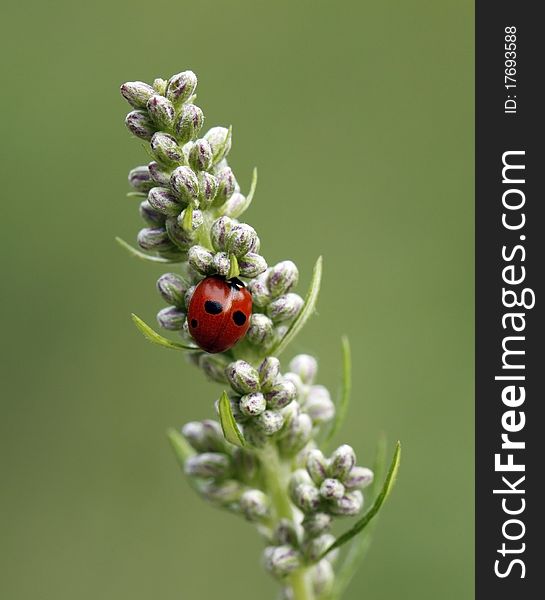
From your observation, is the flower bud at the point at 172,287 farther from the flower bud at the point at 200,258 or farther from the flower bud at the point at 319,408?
the flower bud at the point at 319,408

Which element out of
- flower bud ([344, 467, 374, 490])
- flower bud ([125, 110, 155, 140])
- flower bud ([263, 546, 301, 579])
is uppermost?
flower bud ([125, 110, 155, 140])

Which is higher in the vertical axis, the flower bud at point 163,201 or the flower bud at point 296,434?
the flower bud at point 163,201

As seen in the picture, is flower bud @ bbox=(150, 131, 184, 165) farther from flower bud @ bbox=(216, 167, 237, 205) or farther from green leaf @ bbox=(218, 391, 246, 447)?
green leaf @ bbox=(218, 391, 246, 447)

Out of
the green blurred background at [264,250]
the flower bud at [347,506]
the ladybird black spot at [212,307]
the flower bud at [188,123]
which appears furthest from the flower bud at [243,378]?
the green blurred background at [264,250]

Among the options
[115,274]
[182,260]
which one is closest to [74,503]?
[115,274]

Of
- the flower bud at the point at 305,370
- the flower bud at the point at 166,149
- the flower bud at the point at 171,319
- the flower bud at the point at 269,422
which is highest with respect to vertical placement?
the flower bud at the point at 166,149

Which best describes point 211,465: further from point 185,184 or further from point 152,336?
point 185,184

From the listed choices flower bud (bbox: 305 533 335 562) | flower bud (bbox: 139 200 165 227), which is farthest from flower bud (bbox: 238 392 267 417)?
flower bud (bbox: 139 200 165 227)
